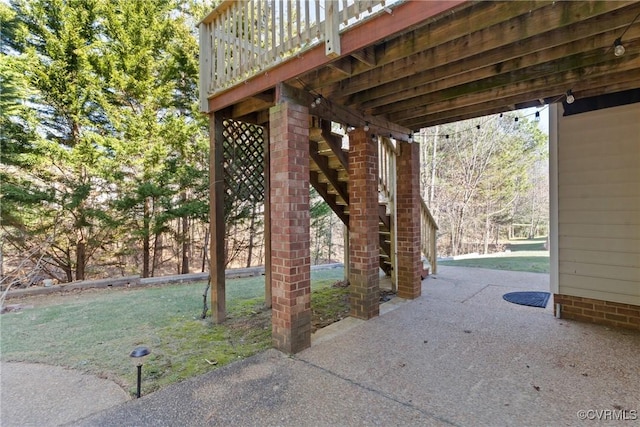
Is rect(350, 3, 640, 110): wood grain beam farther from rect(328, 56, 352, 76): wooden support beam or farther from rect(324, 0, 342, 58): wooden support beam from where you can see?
rect(324, 0, 342, 58): wooden support beam

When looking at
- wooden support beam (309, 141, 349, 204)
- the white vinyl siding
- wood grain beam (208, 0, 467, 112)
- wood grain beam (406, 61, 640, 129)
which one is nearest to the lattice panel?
wooden support beam (309, 141, 349, 204)

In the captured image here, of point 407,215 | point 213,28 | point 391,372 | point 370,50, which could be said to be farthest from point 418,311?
point 213,28

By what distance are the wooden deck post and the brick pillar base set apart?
4.01m

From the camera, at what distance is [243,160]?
409 centimetres

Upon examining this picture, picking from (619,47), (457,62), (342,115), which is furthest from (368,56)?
(619,47)

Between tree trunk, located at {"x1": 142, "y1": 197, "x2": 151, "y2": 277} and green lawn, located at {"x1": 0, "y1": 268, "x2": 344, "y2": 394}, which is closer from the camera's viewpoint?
green lawn, located at {"x1": 0, "y1": 268, "x2": 344, "y2": 394}

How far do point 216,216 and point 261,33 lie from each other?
2.09m

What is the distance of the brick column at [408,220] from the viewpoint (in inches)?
175

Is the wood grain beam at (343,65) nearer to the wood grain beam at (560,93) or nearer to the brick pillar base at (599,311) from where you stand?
the wood grain beam at (560,93)

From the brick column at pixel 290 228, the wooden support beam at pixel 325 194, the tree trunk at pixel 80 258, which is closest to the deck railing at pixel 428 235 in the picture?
the wooden support beam at pixel 325 194

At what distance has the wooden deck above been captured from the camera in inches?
76.8

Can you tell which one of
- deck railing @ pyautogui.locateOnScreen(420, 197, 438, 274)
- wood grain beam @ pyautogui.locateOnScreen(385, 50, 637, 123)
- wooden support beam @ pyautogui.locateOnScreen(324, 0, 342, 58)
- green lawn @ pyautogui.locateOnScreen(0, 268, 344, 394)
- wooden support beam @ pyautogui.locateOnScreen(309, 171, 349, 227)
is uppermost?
wooden support beam @ pyautogui.locateOnScreen(324, 0, 342, 58)

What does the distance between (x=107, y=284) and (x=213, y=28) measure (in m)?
4.83

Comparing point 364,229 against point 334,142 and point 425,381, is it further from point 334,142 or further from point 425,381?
point 425,381
